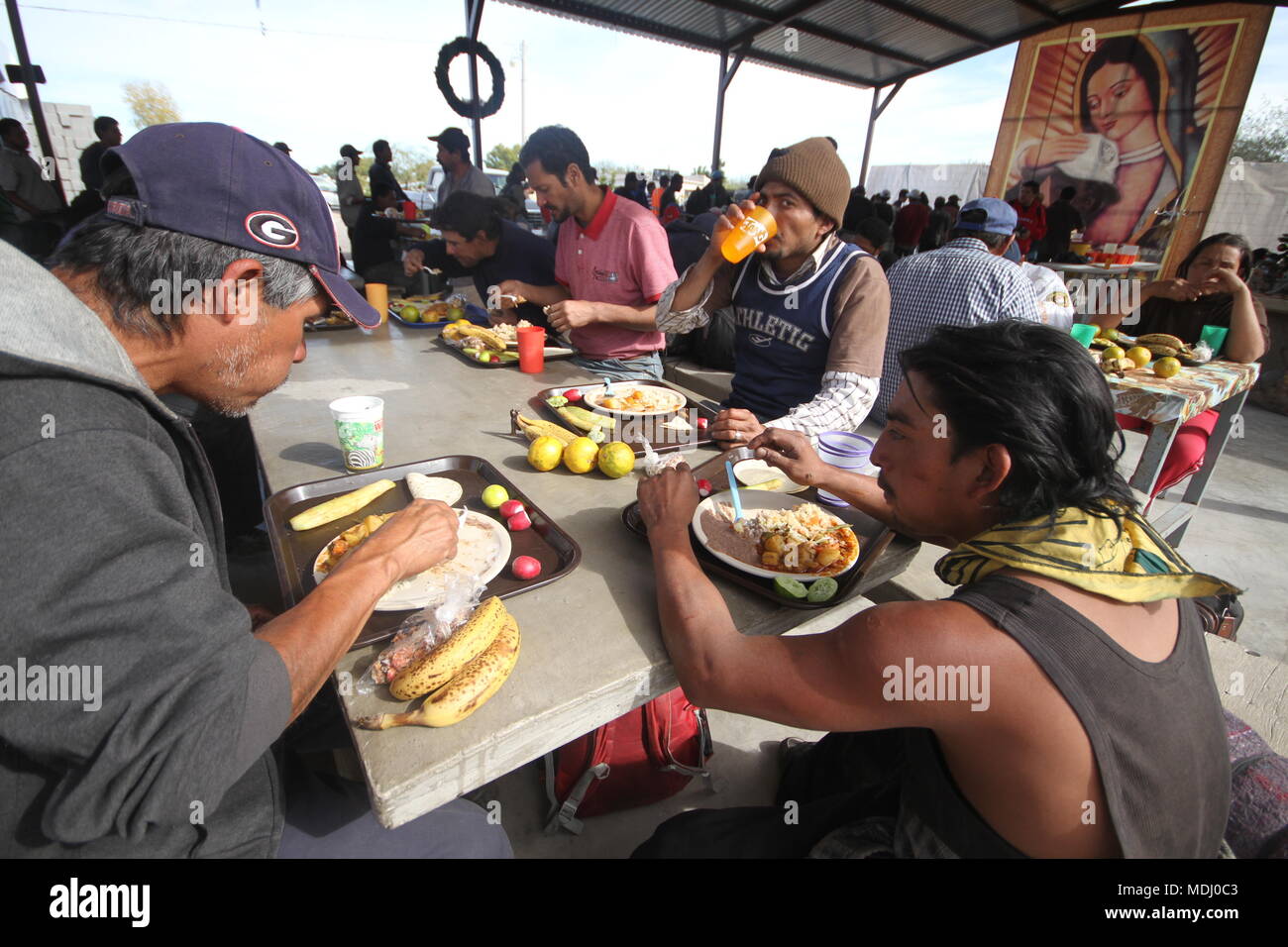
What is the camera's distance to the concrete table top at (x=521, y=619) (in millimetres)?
1015

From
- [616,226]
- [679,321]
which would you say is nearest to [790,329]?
[679,321]

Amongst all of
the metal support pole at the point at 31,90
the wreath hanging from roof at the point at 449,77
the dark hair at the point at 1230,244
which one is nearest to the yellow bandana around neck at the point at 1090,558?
the dark hair at the point at 1230,244

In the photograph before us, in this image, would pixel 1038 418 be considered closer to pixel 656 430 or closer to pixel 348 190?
pixel 656 430

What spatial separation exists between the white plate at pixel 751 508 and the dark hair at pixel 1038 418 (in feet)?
1.51

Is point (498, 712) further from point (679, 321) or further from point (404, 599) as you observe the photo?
point (679, 321)

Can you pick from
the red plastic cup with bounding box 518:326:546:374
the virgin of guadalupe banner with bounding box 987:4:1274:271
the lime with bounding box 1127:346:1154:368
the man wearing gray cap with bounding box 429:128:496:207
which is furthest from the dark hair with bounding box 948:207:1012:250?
the virgin of guadalupe banner with bounding box 987:4:1274:271

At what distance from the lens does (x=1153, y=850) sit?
43.1 inches

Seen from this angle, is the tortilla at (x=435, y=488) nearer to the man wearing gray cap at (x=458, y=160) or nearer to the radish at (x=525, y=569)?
the radish at (x=525, y=569)

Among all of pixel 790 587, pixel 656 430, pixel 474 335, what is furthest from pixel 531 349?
pixel 790 587

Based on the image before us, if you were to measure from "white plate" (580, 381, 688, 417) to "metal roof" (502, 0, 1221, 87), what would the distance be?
1045cm

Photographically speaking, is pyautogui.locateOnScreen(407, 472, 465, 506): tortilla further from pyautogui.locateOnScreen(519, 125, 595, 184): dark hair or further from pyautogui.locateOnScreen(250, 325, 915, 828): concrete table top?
pyautogui.locateOnScreen(519, 125, 595, 184): dark hair

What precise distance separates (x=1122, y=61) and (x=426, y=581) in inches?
751

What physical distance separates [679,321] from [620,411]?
1.06m
